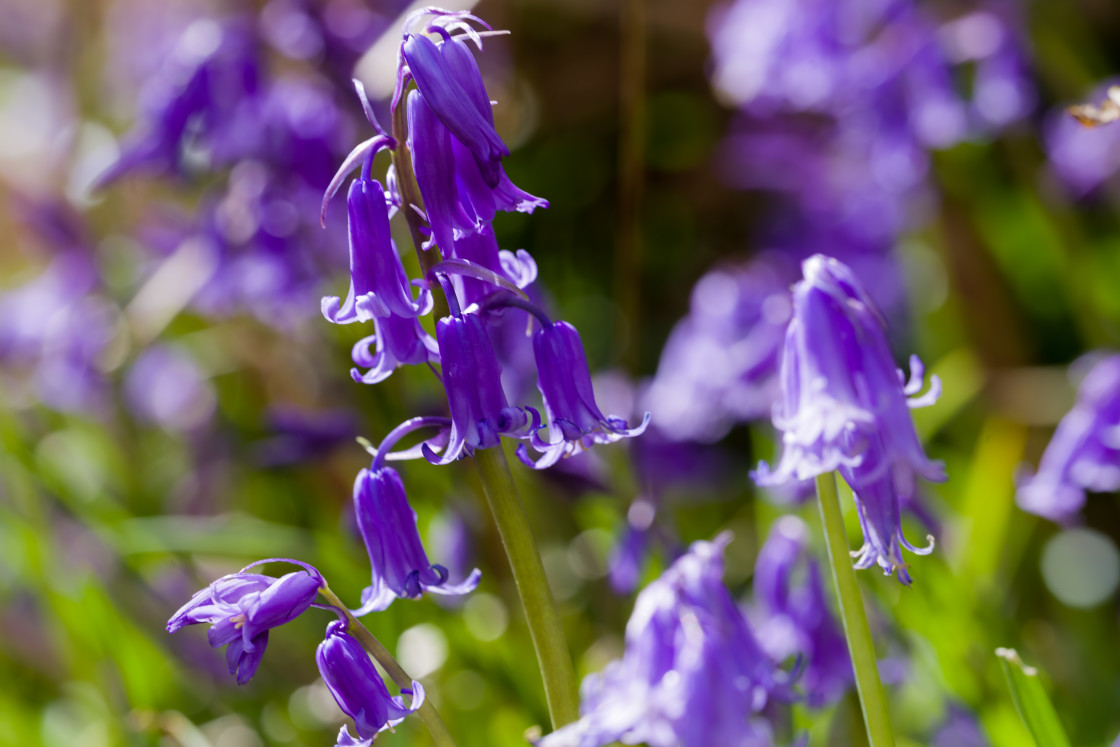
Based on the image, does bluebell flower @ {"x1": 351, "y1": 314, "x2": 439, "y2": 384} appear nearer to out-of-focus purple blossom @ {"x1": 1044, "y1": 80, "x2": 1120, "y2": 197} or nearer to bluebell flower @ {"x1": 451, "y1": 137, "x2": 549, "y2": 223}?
bluebell flower @ {"x1": 451, "y1": 137, "x2": 549, "y2": 223}

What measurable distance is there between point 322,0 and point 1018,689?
219cm

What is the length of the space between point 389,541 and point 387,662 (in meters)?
0.13

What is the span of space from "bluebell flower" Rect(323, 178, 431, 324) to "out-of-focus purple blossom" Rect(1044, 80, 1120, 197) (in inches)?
108

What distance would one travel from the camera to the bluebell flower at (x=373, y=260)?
3.29 feet

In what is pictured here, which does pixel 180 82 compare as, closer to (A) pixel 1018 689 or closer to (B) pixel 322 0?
(B) pixel 322 0

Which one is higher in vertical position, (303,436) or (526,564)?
(526,564)

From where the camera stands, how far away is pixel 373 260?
1002mm

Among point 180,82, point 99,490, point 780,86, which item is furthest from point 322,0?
point 99,490

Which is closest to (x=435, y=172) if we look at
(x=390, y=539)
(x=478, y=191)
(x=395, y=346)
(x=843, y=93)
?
(x=478, y=191)

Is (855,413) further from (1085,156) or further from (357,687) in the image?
(1085,156)

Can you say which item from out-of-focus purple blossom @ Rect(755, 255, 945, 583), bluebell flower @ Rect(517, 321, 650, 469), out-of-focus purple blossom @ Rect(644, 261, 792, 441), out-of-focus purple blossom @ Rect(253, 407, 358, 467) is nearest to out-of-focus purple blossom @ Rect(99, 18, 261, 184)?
out-of-focus purple blossom @ Rect(253, 407, 358, 467)

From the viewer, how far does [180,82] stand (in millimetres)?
2412

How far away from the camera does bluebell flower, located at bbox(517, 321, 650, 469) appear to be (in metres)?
1.08

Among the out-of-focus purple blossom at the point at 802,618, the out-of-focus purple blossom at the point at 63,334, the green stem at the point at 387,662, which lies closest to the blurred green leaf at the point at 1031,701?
the out-of-focus purple blossom at the point at 802,618
